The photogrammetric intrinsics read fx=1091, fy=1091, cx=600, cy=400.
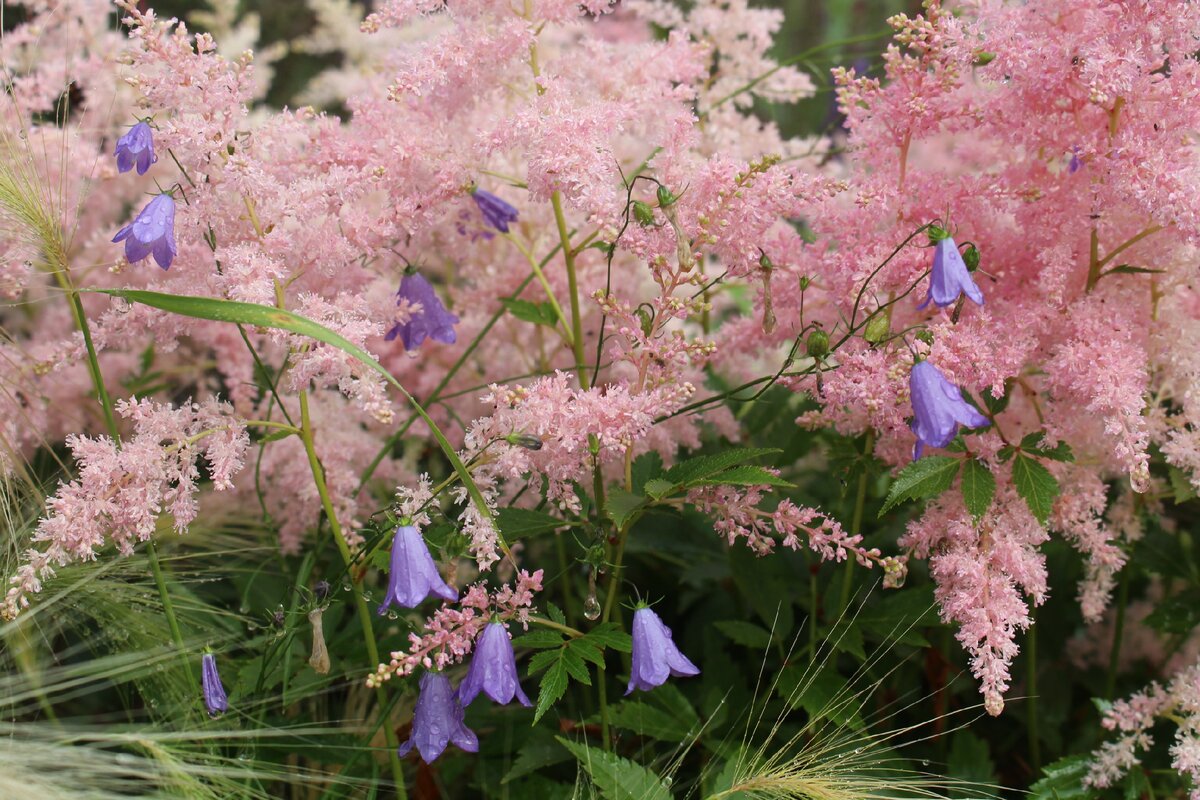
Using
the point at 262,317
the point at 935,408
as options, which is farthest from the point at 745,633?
the point at 262,317

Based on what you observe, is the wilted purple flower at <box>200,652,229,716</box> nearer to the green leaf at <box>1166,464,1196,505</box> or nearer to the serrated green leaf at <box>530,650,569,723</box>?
the serrated green leaf at <box>530,650,569,723</box>

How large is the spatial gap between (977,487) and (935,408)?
0.15m

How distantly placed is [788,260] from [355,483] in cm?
55

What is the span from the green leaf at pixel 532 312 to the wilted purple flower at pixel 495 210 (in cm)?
9

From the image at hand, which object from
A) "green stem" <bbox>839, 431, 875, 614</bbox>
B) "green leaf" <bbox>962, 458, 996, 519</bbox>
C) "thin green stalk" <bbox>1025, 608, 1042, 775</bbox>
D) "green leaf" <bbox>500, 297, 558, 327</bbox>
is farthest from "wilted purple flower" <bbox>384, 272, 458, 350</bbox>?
"thin green stalk" <bbox>1025, 608, 1042, 775</bbox>

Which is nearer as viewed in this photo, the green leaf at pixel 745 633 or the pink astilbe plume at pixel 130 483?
the pink astilbe plume at pixel 130 483

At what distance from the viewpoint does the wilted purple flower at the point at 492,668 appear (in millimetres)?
940

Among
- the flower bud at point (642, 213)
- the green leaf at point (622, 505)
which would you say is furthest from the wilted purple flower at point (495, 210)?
the green leaf at point (622, 505)

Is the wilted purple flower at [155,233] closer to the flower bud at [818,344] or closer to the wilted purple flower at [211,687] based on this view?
the wilted purple flower at [211,687]

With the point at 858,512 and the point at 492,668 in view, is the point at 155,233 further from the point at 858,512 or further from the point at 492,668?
the point at 858,512

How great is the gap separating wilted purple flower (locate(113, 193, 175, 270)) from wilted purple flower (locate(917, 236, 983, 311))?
693mm

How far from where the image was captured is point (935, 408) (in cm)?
93

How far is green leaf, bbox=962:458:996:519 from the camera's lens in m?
1.02

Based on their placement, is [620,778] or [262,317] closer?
[262,317]
